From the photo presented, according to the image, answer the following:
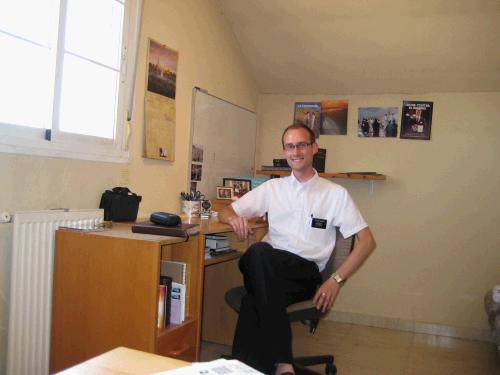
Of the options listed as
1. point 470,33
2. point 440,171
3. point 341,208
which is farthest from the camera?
point 440,171

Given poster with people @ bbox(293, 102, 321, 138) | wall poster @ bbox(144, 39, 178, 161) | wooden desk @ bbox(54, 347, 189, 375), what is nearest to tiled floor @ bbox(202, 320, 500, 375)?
wall poster @ bbox(144, 39, 178, 161)

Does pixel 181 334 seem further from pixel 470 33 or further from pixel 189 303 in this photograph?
pixel 470 33

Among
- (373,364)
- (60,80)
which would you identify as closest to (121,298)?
(60,80)

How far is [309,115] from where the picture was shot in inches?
159

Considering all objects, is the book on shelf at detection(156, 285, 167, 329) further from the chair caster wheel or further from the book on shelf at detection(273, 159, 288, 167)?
the book on shelf at detection(273, 159, 288, 167)

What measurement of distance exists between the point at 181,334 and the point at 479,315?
254 cm

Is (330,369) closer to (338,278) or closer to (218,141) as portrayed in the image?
(338,278)

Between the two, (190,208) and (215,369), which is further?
(190,208)

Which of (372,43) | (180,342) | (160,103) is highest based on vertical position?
(372,43)

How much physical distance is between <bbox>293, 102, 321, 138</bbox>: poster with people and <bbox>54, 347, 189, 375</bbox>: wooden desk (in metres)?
3.04

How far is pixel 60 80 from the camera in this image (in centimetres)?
213

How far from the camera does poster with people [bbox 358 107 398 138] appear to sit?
3787mm

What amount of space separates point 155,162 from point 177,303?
3.25 ft

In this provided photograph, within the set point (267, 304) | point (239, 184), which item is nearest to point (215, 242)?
point (267, 304)
